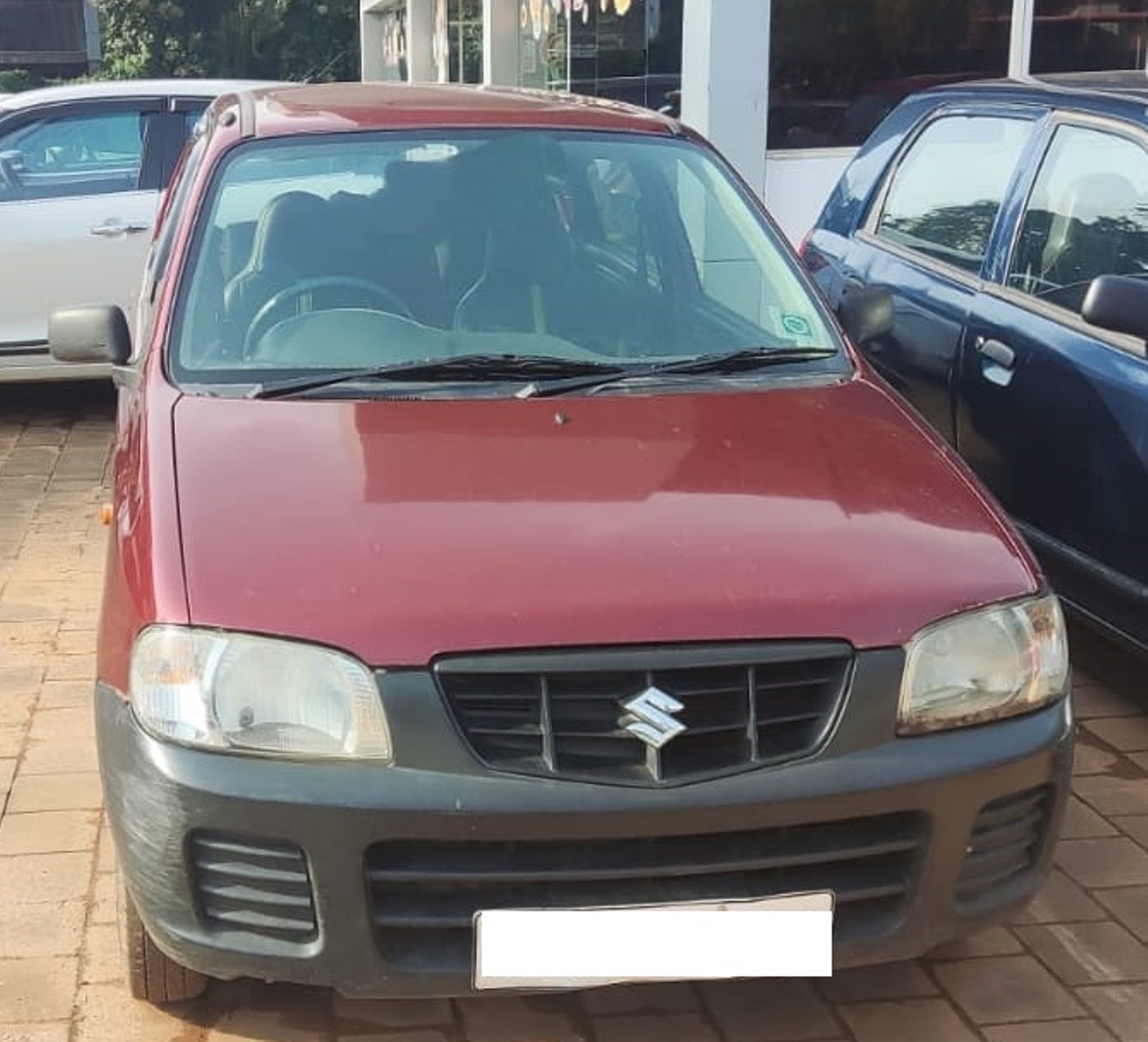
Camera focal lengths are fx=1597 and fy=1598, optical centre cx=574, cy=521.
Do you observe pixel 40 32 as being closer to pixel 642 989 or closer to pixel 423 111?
pixel 423 111

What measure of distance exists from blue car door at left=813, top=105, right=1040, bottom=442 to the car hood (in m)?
1.60

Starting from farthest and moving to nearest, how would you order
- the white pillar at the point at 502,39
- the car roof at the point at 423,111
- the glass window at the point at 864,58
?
1. the white pillar at the point at 502,39
2. the glass window at the point at 864,58
3. the car roof at the point at 423,111

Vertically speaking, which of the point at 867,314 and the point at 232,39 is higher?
the point at 867,314

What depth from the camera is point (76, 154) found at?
7680 mm

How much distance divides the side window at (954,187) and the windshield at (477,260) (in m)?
1.22

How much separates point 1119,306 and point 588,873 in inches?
86.7

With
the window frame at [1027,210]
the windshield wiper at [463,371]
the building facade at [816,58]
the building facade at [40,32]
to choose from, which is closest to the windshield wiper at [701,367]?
the windshield wiper at [463,371]

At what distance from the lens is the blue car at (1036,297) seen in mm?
4074

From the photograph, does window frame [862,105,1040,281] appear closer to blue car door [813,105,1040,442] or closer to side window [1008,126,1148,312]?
blue car door [813,105,1040,442]

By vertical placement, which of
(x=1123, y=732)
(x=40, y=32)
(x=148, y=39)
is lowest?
(x=1123, y=732)

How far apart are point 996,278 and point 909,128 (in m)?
1.04

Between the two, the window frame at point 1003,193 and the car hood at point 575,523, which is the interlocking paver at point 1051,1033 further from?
the window frame at point 1003,193

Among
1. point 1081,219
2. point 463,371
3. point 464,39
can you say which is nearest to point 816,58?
point 1081,219

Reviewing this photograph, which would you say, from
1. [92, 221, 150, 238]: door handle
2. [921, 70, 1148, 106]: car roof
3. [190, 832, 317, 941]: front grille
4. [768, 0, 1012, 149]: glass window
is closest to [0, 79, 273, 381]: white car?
[92, 221, 150, 238]: door handle
